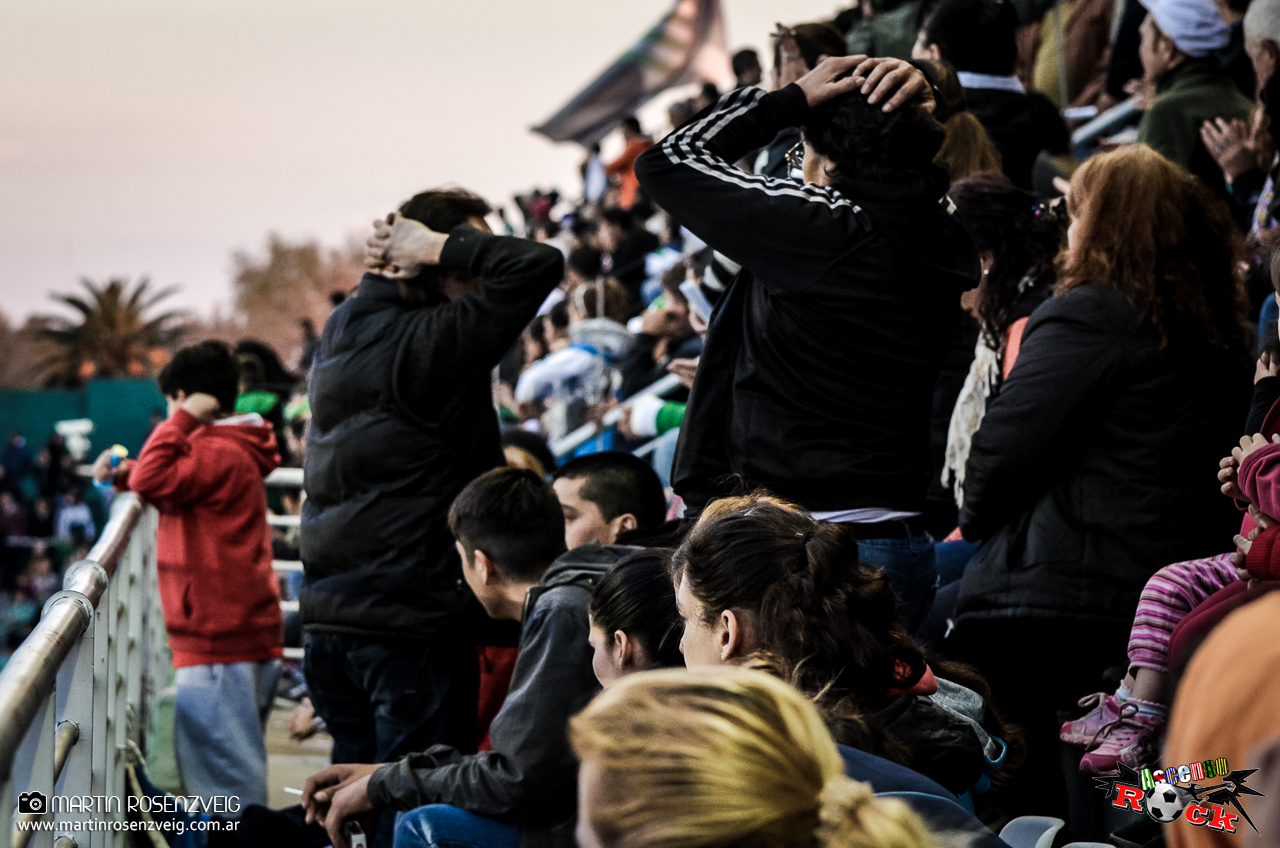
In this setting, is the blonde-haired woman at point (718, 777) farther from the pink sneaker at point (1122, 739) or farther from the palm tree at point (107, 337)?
the palm tree at point (107, 337)

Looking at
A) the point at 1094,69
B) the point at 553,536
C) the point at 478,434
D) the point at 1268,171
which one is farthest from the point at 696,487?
the point at 1094,69

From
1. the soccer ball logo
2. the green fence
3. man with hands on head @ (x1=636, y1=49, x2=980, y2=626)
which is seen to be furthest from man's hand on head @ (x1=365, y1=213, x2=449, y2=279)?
the green fence

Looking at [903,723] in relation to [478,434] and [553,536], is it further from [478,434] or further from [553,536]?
[478,434]

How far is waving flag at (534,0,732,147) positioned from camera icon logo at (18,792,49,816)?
16.2m

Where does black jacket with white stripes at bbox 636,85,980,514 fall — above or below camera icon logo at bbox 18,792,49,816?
above

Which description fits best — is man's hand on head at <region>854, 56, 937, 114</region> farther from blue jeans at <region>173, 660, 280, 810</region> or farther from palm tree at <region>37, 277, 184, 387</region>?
palm tree at <region>37, 277, 184, 387</region>

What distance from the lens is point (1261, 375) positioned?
263 centimetres

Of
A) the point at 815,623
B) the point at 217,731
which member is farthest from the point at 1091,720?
the point at 217,731

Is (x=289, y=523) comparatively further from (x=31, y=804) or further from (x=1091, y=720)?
(x=1091, y=720)

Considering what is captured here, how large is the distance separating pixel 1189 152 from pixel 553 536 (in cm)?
317

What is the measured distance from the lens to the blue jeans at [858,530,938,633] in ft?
8.74

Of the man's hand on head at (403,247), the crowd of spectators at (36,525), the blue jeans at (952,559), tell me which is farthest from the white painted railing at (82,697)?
the crowd of spectators at (36,525)

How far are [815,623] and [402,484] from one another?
179cm

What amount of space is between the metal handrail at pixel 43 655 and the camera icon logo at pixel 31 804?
15 centimetres
